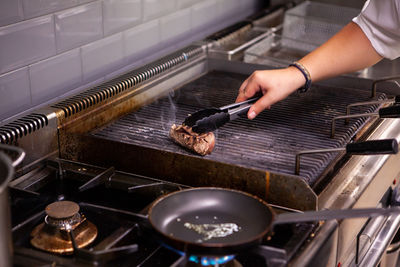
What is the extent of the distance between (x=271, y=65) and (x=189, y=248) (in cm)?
115

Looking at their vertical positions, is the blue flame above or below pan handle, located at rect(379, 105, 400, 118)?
below

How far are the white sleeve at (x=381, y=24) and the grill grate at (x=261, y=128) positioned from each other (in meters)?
0.19

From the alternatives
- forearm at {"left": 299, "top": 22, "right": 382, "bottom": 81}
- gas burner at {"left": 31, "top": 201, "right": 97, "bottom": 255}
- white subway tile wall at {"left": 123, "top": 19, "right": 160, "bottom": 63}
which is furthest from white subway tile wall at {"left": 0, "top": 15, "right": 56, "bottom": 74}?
forearm at {"left": 299, "top": 22, "right": 382, "bottom": 81}

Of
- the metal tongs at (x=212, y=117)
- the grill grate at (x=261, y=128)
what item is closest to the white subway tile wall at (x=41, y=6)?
the grill grate at (x=261, y=128)

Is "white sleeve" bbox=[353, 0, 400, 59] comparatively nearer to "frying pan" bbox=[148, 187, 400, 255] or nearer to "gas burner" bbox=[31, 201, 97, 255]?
"frying pan" bbox=[148, 187, 400, 255]

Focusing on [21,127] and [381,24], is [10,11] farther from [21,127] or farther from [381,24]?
[381,24]

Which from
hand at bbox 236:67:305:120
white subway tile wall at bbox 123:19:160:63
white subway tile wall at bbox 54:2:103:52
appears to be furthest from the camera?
white subway tile wall at bbox 123:19:160:63

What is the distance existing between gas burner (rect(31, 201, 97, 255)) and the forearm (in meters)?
0.75

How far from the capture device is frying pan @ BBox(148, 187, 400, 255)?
0.96 metres

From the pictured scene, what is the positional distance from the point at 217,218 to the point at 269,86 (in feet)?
1.56

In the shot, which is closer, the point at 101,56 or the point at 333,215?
the point at 333,215

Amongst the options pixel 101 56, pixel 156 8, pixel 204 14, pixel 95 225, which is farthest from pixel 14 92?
pixel 204 14

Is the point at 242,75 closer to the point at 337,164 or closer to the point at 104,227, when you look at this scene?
the point at 337,164

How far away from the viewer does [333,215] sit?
3.31ft
